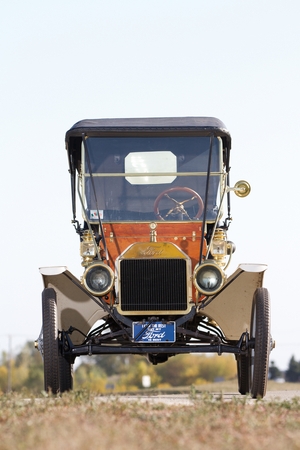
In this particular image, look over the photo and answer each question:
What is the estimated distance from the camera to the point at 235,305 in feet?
28.3

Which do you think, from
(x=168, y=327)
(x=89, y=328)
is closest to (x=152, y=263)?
(x=168, y=327)

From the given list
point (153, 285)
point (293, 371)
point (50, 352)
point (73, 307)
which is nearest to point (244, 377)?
point (153, 285)

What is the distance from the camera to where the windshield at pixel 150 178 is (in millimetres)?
9023

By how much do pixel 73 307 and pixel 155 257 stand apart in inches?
53.8

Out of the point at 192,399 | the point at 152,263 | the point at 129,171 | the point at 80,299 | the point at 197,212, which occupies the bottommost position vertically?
the point at 192,399

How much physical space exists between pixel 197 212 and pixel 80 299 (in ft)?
6.51

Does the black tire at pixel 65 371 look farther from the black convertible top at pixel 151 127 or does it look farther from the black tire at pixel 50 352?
Answer: the black convertible top at pixel 151 127

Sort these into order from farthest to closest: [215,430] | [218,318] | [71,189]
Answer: [71,189] < [218,318] < [215,430]

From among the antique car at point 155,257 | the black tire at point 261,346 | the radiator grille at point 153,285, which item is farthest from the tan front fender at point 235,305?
the radiator grille at point 153,285

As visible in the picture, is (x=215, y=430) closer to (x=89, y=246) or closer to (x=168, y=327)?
(x=168, y=327)

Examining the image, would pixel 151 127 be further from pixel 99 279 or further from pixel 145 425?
pixel 145 425

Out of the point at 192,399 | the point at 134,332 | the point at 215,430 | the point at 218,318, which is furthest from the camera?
the point at 218,318

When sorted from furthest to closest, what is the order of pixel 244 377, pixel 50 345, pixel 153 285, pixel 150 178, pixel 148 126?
pixel 244 377, pixel 150 178, pixel 148 126, pixel 153 285, pixel 50 345

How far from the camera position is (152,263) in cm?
819
